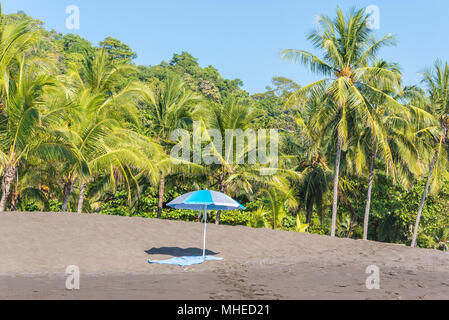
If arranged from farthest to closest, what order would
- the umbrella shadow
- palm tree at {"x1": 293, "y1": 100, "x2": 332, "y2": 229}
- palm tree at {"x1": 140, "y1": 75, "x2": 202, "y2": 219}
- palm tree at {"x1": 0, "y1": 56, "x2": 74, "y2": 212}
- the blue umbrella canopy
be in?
1. palm tree at {"x1": 293, "y1": 100, "x2": 332, "y2": 229}
2. palm tree at {"x1": 140, "y1": 75, "x2": 202, "y2": 219}
3. palm tree at {"x1": 0, "y1": 56, "x2": 74, "y2": 212}
4. the umbrella shadow
5. the blue umbrella canopy

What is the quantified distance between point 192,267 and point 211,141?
29.5 feet

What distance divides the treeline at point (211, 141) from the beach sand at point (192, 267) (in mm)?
2448

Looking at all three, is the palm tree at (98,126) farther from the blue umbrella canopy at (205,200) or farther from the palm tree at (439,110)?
the palm tree at (439,110)

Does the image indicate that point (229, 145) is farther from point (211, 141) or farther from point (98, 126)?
point (98, 126)

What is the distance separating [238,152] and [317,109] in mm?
4049

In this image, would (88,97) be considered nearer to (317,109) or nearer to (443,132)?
(317,109)

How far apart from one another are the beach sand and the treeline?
2.45 metres

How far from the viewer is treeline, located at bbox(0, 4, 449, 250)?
1459 centimetres

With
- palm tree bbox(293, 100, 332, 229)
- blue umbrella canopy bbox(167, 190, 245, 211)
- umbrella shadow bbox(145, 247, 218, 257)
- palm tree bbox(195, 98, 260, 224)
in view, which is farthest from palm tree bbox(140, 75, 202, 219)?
blue umbrella canopy bbox(167, 190, 245, 211)

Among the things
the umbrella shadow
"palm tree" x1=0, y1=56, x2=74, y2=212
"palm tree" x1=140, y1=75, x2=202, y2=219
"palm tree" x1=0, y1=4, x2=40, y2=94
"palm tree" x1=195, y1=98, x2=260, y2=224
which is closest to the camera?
the umbrella shadow

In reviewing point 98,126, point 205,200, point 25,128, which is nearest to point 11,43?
point 25,128

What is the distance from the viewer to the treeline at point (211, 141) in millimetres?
14594

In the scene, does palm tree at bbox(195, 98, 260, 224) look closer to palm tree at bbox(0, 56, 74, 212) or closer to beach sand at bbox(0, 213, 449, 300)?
beach sand at bbox(0, 213, 449, 300)
